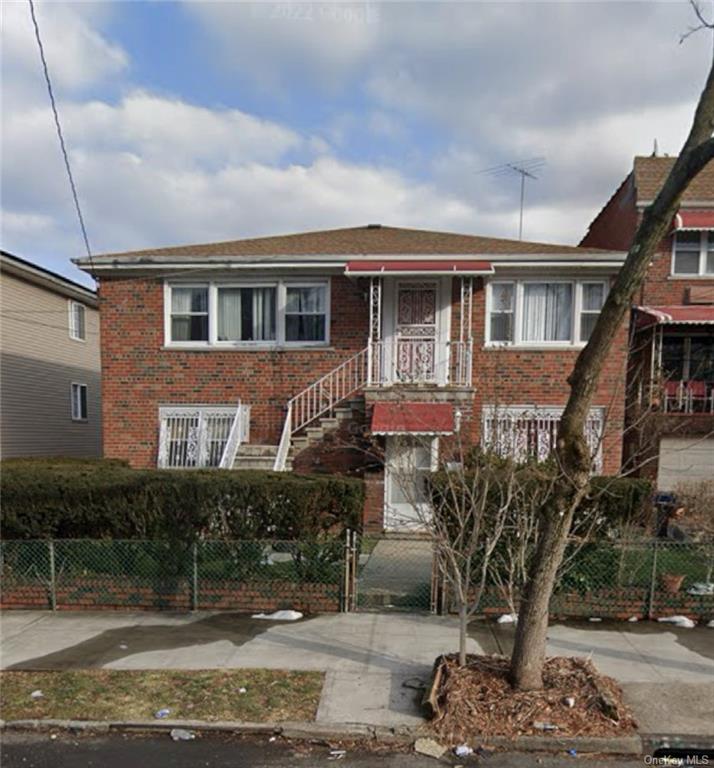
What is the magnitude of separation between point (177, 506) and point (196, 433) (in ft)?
15.4

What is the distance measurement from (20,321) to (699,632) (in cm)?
1630

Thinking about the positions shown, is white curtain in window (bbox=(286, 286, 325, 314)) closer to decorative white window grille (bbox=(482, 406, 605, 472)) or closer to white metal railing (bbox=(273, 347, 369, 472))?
white metal railing (bbox=(273, 347, 369, 472))

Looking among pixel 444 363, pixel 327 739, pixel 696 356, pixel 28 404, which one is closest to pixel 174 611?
pixel 327 739

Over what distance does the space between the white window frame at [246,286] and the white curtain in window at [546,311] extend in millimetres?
4106

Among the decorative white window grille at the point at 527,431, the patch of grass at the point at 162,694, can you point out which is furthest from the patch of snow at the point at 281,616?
the decorative white window grille at the point at 527,431

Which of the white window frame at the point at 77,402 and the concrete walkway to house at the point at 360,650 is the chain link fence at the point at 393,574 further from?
the white window frame at the point at 77,402

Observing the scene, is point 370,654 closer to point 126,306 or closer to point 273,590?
point 273,590

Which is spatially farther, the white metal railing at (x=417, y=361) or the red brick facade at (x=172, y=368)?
the red brick facade at (x=172, y=368)

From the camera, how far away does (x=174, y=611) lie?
18.6ft

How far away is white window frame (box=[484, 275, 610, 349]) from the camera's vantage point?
10273mm

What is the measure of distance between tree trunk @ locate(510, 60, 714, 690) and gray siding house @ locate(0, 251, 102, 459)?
14253 mm

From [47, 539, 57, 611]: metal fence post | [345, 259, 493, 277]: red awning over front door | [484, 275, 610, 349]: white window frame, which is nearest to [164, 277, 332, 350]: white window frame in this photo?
[345, 259, 493, 277]: red awning over front door

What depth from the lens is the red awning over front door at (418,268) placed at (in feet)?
31.7

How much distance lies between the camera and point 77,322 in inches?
654
